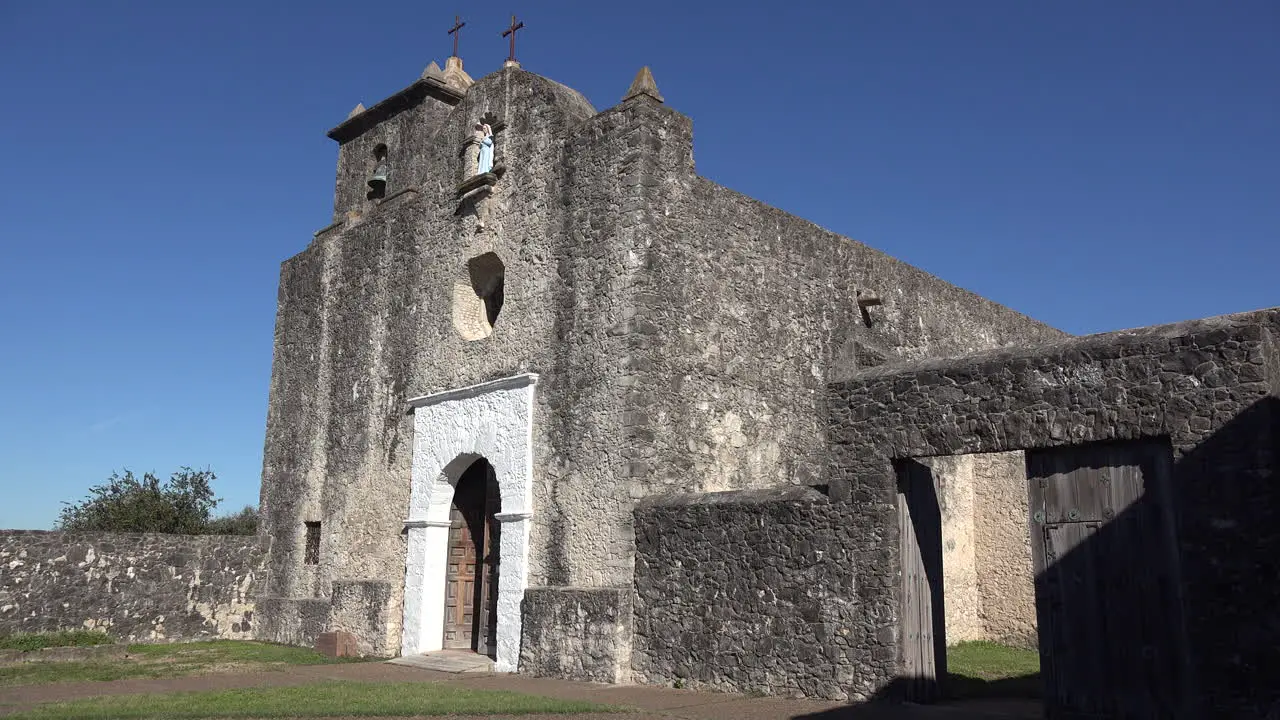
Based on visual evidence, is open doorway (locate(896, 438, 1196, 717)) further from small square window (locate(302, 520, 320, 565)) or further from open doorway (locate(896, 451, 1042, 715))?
small square window (locate(302, 520, 320, 565))

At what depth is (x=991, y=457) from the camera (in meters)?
14.8

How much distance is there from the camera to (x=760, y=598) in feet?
28.3

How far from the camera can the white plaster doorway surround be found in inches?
413

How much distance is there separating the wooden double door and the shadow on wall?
17.7 ft

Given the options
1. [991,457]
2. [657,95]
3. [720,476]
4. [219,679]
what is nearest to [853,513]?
[720,476]

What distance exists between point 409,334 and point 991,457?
28.5ft

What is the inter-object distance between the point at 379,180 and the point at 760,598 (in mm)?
9361

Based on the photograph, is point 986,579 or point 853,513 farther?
point 986,579

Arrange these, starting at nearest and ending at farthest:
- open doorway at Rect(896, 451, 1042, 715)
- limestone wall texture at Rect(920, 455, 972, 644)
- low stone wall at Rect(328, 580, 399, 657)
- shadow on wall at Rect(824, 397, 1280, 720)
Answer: shadow on wall at Rect(824, 397, 1280, 720) → open doorway at Rect(896, 451, 1042, 715) → low stone wall at Rect(328, 580, 399, 657) → limestone wall texture at Rect(920, 455, 972, 644)

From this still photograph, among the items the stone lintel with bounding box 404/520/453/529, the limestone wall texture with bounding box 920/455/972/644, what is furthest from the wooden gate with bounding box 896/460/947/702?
the stone lintel with bounding box 404/520/453/529

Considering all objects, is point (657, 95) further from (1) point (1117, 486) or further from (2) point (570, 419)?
(1) point (1117, 486)

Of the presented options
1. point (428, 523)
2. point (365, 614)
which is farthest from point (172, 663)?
point (428, 523)

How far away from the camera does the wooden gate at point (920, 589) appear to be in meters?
7.88

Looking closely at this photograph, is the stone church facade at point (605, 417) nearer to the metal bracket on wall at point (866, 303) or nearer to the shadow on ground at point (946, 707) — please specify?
the metal bracket on wall at point (866, 303)
